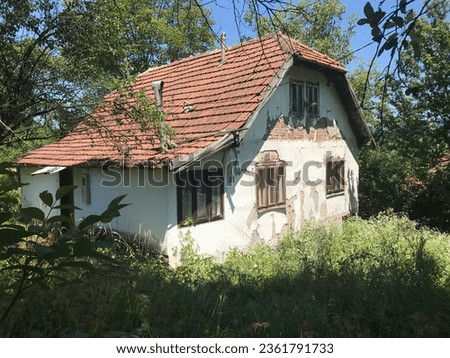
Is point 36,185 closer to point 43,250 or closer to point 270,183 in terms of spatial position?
point 270,183

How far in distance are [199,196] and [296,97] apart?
4621 millimetres

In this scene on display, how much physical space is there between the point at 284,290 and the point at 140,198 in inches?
181

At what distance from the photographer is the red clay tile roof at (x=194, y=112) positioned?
8.40 metres

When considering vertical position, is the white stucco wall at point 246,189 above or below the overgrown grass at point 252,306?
above

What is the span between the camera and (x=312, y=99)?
39.5 feet

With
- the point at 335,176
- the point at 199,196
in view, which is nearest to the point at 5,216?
the point at 199,196

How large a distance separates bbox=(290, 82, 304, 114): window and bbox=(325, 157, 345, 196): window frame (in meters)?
2.38

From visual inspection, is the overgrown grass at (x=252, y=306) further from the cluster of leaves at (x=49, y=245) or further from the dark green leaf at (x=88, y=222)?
the dark green leaf at (x=88, y=222)

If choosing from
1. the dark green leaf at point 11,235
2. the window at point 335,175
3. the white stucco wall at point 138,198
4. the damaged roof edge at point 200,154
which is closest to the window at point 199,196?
the white stucco wall at point 138,198

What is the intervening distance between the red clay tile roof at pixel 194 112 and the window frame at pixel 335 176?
121 inches

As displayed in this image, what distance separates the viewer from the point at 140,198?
350 inches

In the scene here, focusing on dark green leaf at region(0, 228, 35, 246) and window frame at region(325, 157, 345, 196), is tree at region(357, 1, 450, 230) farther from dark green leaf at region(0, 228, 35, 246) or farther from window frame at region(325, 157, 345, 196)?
dark green leaf at region(0, 228, 35, 246)

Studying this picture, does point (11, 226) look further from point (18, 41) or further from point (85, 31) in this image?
point (18, 41)

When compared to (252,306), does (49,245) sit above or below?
above
